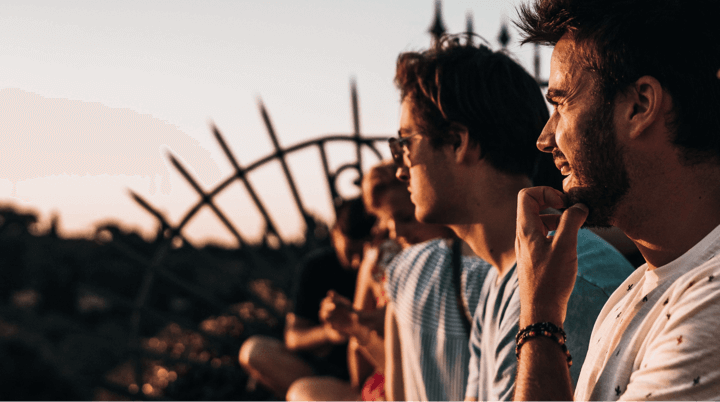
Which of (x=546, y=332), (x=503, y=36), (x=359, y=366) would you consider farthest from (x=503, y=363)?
(x=359, y=366)

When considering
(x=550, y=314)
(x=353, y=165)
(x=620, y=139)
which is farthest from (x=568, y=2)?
(x=353, y=165)

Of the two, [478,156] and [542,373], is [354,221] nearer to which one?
[478,156]

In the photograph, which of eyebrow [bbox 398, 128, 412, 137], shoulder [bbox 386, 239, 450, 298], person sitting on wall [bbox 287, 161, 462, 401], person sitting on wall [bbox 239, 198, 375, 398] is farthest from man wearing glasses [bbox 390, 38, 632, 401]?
person sitting on wall [bbox 239, 198, 375, 398]

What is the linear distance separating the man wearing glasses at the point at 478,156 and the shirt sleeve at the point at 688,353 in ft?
2.31

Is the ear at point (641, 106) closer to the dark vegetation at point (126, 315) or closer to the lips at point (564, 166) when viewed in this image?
the lips at point (564, 166)

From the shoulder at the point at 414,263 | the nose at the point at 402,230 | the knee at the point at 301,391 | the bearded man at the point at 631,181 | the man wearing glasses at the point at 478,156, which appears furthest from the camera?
the knee at the point at 301,391

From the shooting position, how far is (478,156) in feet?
6.66

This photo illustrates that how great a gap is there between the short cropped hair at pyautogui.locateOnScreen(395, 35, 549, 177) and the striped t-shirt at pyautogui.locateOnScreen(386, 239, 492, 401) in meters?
0.43

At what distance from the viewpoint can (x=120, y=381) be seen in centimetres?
492

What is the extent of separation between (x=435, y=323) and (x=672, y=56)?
4.27ft

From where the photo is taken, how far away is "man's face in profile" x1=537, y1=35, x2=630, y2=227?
1199 millimetres

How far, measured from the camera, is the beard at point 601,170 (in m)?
1.19

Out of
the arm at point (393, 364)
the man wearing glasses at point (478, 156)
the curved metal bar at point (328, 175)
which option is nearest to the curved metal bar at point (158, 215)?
the curved metal bar at point (328, 175)

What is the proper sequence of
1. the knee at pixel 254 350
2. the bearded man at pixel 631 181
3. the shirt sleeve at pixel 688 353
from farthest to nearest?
the knee at pixel 254 350
the bearded man at pixel 631 181
the shirt sleeve at pixel 688 353
